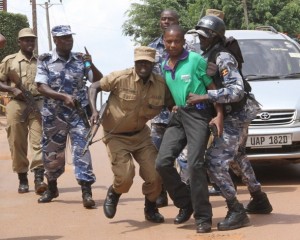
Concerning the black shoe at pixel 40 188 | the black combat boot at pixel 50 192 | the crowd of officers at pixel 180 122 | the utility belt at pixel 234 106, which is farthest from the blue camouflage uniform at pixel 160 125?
the black shoe at pixel 40 188

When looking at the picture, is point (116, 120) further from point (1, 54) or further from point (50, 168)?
point (1, 54)

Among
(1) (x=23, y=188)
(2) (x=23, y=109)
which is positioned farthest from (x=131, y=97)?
(1) (x=23, y=188)

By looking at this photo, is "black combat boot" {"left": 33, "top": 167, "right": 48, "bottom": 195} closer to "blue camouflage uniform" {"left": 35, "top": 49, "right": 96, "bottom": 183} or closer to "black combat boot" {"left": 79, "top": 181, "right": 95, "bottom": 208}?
"blue camouflage uniform" {"left": 35, "top": 49, "right": 96, "bottom": 183}

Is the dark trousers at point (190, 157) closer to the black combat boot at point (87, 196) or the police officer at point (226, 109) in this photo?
the police officer at point (226, 109)

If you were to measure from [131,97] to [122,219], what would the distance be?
1290mm

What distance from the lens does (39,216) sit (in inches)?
281

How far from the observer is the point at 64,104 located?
755 centimetres

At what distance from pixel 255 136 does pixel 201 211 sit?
2.56 metres

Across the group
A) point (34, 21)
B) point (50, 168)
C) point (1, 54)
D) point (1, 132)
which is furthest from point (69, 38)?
point (34, 21)

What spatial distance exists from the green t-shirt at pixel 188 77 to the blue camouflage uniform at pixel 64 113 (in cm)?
171

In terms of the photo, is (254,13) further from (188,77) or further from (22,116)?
(188,77)

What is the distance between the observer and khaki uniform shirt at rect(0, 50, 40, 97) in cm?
856

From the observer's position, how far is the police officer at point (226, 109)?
6.00 m

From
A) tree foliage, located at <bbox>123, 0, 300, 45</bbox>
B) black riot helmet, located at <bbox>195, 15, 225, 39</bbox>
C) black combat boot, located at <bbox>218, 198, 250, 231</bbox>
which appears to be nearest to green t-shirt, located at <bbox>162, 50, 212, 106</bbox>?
black riot helmet, located at <bbox>195, 15, 225, 39</bbox>
